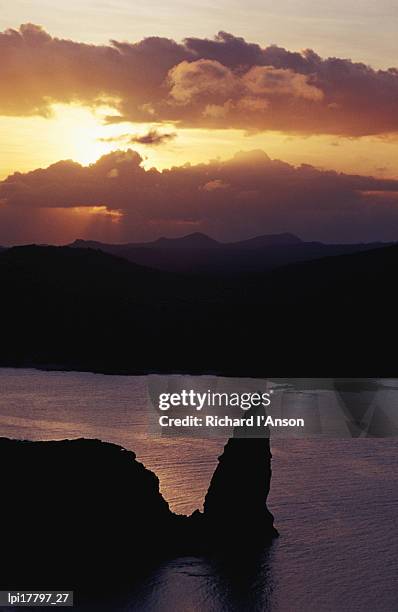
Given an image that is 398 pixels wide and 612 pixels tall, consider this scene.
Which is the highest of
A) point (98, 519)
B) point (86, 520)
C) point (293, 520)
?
point (293, 520)

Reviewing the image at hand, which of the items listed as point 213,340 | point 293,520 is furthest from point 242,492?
point 213,340

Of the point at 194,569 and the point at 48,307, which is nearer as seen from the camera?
the point at 194,569

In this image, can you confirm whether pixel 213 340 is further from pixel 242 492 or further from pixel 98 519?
pixel 98 519

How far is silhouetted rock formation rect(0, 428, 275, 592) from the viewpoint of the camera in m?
43.0

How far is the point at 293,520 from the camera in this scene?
53812mm

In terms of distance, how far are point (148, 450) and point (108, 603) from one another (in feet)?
120

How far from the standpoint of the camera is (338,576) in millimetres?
44906

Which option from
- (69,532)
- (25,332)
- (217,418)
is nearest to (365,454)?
(217,418)

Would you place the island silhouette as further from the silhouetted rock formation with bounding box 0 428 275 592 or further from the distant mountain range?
the distant mountain range

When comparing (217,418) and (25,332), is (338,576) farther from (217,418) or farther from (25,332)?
(25,332)

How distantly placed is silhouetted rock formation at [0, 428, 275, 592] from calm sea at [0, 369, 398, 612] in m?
1.74

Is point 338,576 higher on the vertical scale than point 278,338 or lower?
lower

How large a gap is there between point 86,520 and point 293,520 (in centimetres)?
1365

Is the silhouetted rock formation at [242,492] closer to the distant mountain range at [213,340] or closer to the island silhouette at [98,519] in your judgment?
the island silhouette at [98,519]
